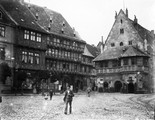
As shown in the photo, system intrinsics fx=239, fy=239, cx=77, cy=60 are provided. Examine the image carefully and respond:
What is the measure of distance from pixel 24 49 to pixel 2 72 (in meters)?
8.79

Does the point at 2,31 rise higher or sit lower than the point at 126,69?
higher

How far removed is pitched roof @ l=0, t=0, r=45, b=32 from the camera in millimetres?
38453

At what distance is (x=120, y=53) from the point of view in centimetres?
4703

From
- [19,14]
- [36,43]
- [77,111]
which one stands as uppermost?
[19,14]

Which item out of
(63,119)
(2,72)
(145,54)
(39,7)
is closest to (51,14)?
(39,7)

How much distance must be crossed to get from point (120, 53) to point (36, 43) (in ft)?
55.8

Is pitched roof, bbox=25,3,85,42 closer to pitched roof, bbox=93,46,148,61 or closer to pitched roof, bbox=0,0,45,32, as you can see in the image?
pitched roof, bbox=0,0,45,32

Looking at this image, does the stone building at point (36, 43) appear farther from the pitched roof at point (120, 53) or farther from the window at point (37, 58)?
the pitched roof at point (120, 53)

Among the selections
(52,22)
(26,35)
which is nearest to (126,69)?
(26,35)

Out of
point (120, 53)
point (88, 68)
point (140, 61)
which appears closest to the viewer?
point (140, 61)

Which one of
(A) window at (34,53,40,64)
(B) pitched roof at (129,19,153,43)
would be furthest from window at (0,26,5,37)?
(B) pitched roof at (129,19,153,43)

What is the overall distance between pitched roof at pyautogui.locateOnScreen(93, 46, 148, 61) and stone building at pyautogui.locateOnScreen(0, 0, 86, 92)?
8382 mm

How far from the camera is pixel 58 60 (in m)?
52.0

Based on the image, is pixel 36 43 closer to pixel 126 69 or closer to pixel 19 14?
pixel 19 14
